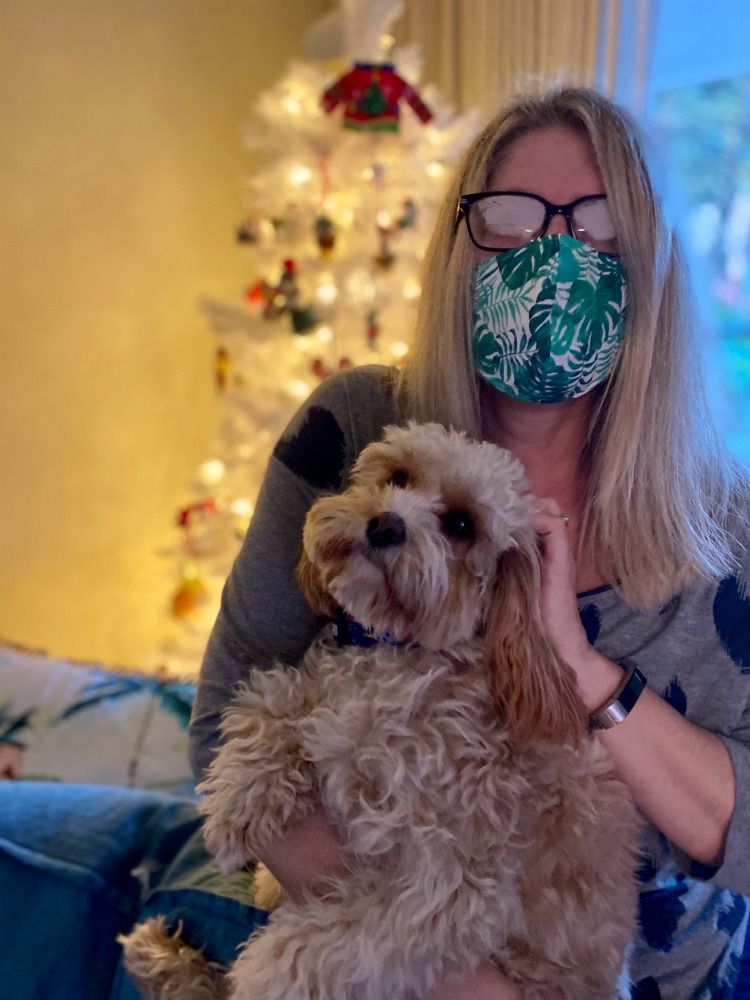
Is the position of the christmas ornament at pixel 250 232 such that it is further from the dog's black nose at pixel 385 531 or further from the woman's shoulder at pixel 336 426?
the dog's black nose at pixel 385 531

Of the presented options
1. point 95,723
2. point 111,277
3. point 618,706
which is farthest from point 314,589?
point 111,277

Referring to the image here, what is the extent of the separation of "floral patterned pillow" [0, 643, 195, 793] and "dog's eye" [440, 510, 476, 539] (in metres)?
1.30

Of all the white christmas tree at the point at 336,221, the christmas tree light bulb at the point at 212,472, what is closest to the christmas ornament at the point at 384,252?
the white christmas tree at the point at 336,221

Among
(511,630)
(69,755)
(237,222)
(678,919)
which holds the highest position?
(237,222)

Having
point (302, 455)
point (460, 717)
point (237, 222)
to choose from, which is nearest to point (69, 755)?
point (302, 455)

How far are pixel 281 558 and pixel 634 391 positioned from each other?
635mm

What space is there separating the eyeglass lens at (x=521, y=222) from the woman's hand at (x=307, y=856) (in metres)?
0.93

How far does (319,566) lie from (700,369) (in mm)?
735

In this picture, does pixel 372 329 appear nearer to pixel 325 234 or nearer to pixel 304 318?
pixel 304 318

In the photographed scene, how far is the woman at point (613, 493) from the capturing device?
49.5 inches

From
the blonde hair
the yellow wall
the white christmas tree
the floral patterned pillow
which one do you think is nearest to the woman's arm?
the blonde hair

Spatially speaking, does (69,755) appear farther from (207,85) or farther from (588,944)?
(207,85)

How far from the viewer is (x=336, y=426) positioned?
1.49 meters

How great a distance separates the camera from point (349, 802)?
1.10m
